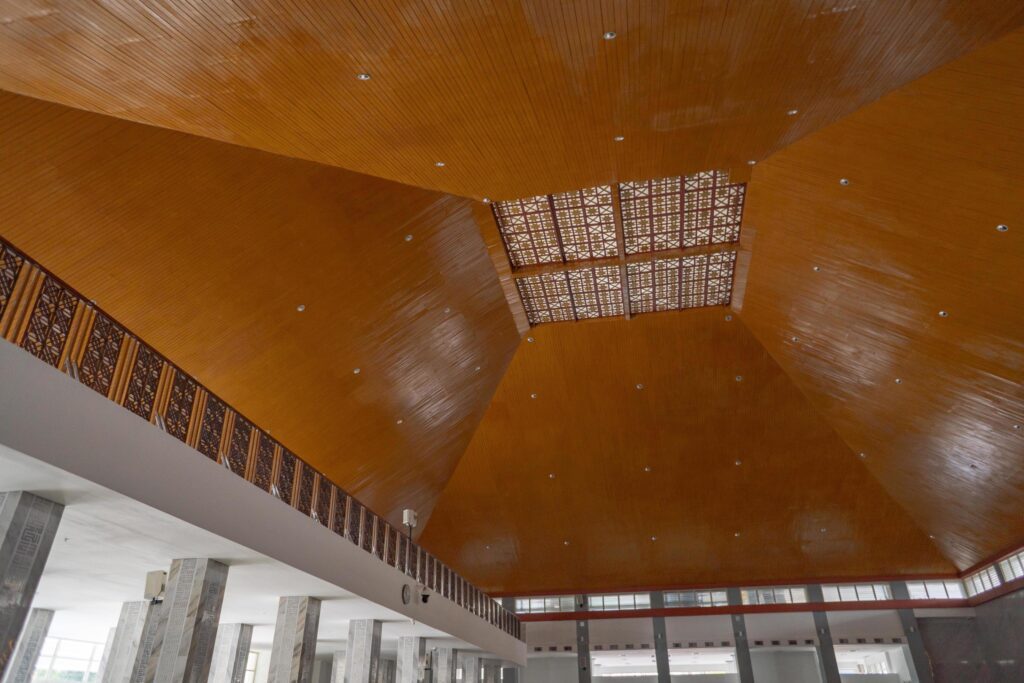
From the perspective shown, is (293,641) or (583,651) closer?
(293,641)

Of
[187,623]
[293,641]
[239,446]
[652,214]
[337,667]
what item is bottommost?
[187,623]

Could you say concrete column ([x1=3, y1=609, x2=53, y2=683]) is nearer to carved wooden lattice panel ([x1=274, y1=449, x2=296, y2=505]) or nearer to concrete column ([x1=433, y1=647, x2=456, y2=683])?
carved wooden lattice panel ([x1=274, y1=449, x2=296, y2=505])

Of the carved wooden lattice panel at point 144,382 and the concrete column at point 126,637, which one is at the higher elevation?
the carved wooden lattice panel at point 144,382

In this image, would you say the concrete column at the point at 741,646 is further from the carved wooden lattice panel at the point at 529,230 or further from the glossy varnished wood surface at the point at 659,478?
the carved wooden lattice panel at the point at 529,230

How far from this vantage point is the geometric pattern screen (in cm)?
1332

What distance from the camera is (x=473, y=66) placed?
8.33m

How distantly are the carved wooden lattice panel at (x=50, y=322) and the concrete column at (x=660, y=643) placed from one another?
23413 mm

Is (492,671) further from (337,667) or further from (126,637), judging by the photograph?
(126,637)

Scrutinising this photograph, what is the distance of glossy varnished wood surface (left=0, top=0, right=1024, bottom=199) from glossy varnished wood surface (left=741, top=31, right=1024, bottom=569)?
2.66 feet

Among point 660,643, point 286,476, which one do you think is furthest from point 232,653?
point 660,643

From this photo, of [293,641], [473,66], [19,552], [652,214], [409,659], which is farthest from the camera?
[409,659]

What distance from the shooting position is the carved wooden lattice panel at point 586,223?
43.5ft

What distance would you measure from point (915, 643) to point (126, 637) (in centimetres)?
2322

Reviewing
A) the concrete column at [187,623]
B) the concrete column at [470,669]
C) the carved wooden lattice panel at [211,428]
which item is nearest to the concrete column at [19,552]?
the carved wooden lattice panel at [211,428]
